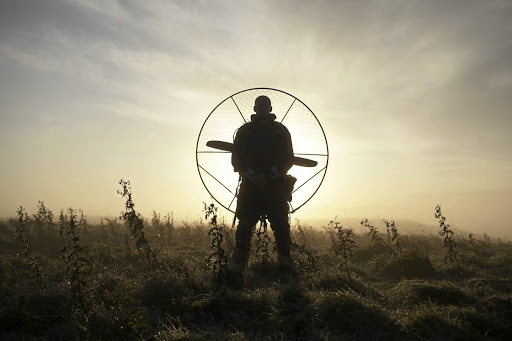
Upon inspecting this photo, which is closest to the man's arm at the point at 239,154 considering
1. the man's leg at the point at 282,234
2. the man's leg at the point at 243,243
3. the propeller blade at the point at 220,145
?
the propeller blade at the point at 220,145

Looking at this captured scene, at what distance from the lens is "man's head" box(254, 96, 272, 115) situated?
6914 mm

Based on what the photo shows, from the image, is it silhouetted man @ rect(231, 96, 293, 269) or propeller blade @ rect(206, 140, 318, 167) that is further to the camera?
propeller blade @ rect(206, 140, 318, 167)

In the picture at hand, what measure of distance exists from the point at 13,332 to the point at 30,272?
3.65 metres

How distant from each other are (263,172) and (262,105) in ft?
4.79

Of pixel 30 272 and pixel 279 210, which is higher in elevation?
pixel 279 210

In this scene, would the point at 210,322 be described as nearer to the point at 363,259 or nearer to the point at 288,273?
the point at 288,273

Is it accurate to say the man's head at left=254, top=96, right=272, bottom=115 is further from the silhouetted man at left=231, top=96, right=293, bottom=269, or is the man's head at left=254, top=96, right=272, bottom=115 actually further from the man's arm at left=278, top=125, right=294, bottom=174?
the man's arm at left=278, top=125, right=294, bottom=174

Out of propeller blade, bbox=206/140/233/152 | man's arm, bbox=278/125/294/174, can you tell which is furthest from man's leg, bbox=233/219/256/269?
propeller blade, bbox=206/140/233/152

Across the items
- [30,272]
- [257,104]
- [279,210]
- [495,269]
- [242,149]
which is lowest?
[495,269]

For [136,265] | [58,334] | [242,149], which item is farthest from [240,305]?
[136,265]

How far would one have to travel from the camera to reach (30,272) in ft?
21.2

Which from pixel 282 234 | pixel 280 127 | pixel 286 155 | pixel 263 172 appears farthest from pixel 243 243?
pixel 280 127

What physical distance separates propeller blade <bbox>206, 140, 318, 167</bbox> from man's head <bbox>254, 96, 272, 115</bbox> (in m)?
0.97

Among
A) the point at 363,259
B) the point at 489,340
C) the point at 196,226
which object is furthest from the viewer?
the point at 196,226
